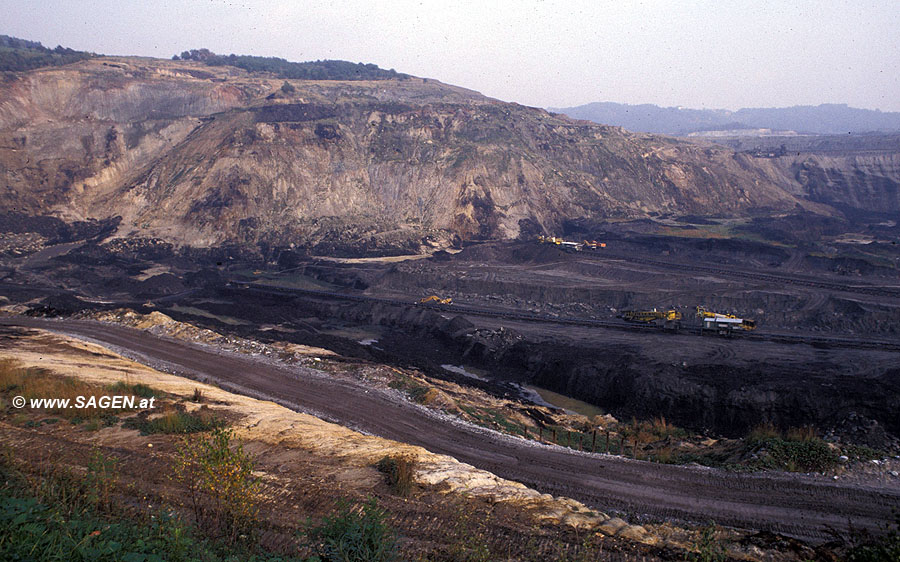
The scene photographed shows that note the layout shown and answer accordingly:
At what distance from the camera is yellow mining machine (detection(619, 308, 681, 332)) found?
3609cm

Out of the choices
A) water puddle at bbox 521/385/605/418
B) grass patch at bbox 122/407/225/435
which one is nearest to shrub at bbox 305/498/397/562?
grass patch at bbox 122/407/225/435

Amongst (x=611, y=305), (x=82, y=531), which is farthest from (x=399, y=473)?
(x=611, y=305)

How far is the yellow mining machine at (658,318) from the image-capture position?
36.1 meters

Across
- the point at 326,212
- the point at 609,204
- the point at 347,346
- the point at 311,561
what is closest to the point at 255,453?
the point at 311,561

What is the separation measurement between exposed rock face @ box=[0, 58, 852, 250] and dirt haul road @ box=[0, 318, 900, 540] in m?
48.0

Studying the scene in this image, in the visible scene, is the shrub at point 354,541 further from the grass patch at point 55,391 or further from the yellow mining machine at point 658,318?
the yellow mining machine at point 658,318

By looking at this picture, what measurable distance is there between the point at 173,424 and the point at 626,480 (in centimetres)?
1039

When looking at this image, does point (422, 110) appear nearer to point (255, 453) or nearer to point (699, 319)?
point (699, 319)

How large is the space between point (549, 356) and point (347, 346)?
12652 millimetres

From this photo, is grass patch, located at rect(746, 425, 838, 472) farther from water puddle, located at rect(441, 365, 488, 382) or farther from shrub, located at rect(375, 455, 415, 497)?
water puddle, located at rect(441, 365, 488, 382)

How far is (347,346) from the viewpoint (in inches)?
1300

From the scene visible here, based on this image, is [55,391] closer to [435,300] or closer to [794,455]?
[794,455]

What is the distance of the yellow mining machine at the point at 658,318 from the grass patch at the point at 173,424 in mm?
31347

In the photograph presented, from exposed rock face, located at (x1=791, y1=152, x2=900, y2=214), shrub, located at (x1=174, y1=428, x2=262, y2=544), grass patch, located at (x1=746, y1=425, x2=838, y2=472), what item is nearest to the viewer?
shrub, located at (x1=174, y1=428, x2=262, y2=544)
